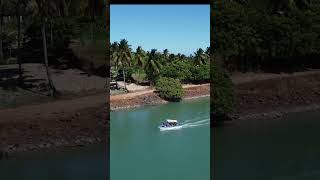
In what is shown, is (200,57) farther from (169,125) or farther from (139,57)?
(169,125)

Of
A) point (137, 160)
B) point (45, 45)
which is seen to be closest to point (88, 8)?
point (45, 45)

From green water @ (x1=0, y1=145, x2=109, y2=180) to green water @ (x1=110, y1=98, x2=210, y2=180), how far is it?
0.34m

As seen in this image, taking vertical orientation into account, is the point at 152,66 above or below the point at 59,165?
above

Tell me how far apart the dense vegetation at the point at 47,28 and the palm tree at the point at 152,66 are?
4515 millimetres

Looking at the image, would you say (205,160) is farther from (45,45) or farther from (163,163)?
(45,45)

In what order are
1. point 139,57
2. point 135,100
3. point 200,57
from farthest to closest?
point 139,57 → point 200,57 → point 135,100

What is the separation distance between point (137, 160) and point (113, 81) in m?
8.25

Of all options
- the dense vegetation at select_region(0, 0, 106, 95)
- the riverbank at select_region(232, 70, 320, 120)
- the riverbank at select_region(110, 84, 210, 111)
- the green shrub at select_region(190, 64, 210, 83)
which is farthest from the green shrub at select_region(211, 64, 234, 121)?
the green shrub at select_region(190, 64, 210, 83)

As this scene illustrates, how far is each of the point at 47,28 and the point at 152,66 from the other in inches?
229

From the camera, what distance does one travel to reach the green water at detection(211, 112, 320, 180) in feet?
35.6

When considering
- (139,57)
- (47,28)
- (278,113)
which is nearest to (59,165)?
(47,28)

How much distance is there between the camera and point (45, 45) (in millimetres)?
15234

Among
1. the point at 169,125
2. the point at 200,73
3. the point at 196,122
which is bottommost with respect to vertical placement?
the point at 196,122

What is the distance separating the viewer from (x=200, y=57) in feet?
66.9
